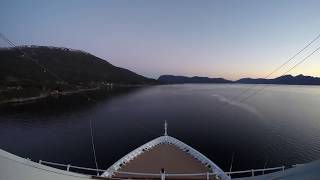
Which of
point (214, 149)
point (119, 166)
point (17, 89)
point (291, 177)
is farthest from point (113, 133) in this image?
point (17, 89)

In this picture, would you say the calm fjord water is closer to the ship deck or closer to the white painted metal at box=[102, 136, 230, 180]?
the white painted metal at box=[102, 136, 230, 180]

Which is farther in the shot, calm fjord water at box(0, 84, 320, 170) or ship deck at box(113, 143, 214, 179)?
calm fjord water at box(0, 84, 320, 170)

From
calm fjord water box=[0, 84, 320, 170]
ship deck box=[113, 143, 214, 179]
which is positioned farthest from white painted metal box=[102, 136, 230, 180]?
calm fjord water box=[0, 84, 320, 170]

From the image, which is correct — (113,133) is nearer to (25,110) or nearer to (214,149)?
(214,149)

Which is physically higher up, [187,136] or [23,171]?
[23,171]

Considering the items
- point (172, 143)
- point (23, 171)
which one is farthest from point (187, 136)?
point (23, 171)

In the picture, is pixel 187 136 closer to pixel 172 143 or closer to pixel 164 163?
pixel 172 143

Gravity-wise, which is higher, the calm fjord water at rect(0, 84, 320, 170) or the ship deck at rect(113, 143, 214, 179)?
the ship deck at rect(113, 143, 214, 179)

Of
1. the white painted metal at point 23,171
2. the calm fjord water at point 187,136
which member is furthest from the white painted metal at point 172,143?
the calm fjord water at point 187,136

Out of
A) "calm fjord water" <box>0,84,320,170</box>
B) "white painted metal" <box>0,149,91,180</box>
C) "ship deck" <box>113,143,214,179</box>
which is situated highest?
"white painted metal" <box>0,149,91,180</box>
